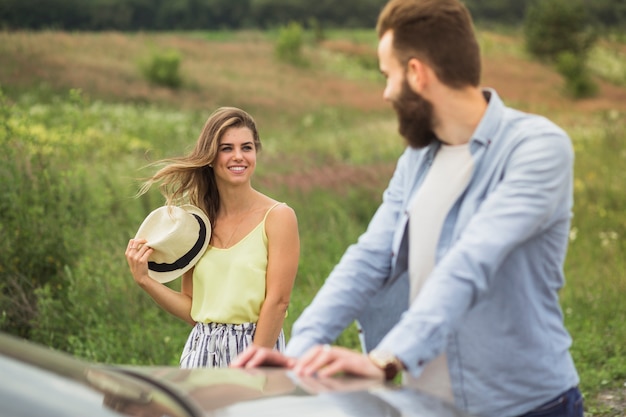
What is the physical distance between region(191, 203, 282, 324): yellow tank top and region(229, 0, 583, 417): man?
149 cm

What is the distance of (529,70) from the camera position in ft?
160

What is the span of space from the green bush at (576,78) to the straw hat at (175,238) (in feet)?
126

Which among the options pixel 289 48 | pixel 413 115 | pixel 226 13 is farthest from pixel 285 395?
pixel 226 13

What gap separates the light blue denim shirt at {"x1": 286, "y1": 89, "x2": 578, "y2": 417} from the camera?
215cm

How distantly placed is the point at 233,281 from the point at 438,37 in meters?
1.85

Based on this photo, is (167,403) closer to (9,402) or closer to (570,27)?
(9,402)

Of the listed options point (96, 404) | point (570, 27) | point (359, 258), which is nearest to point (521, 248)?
point (359, 258)

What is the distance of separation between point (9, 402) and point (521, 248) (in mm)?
1159

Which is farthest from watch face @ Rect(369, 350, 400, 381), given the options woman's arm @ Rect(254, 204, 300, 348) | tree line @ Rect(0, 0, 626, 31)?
tree line @ Rect(0, 0, 626, 31)

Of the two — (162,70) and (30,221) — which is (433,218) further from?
(162,70)

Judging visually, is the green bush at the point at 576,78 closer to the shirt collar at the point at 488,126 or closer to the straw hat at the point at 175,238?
the straw hat at the point at 175,238

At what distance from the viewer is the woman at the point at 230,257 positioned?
3.94 meters

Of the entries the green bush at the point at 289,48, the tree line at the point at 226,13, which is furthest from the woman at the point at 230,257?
the green bush at the point at 289,48

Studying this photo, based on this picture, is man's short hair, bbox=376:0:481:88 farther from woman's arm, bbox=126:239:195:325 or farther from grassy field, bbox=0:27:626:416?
grassy field, bbox=0:27:626:416
